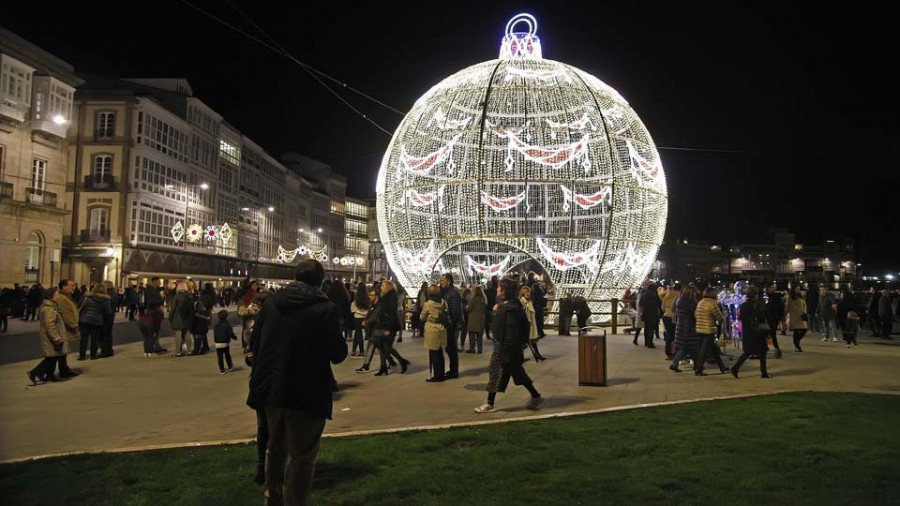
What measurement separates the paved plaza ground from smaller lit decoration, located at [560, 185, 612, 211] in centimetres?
576

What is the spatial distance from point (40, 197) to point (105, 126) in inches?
347

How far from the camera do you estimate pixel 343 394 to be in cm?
1027

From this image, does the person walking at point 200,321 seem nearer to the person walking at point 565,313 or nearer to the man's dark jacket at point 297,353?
the person walking at point 565,313

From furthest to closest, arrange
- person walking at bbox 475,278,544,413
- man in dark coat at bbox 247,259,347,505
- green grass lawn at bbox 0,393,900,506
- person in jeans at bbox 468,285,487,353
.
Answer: person in jeans at bbox 468,285,487,353, person walking at bbox 475,278,544,413, green grass lawn at bbox 0,393,900,506, man in dark coat at bbox 247,259,347,505

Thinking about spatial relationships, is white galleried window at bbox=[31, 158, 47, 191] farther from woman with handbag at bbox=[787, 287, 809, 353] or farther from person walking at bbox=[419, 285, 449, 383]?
woman with handbag at bbox=[787, 287, 809, 353]

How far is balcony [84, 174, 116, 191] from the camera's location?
42.7 m

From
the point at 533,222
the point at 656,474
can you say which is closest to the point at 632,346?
the point at 533,222

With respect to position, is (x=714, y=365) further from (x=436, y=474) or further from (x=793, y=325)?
(x=436, y=474)

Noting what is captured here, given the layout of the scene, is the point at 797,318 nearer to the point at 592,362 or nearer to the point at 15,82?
the point at 592,362

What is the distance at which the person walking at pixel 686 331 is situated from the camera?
1273cm

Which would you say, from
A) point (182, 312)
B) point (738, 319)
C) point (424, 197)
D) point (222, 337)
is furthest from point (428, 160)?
point (738, 319)

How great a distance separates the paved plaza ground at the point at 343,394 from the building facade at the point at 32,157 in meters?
22.9

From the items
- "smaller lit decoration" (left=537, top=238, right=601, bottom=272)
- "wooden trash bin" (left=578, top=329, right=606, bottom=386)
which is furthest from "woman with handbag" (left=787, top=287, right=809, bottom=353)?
"wooden trash bin" (left=578, top=329, right=606, bottom=386)

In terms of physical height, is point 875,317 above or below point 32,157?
below
